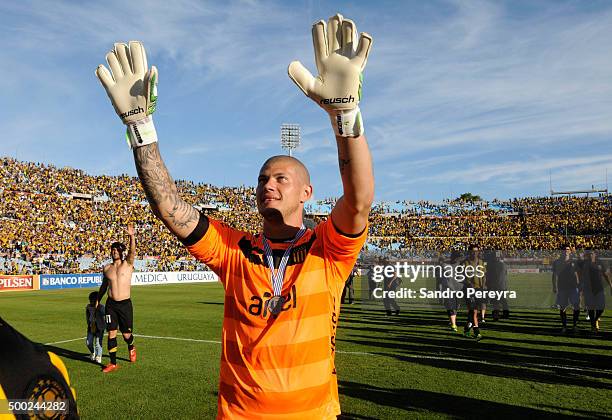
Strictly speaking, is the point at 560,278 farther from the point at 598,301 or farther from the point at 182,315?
the point at 182,315

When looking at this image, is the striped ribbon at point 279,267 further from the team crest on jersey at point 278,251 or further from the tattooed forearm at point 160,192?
the tattooed forearm at point 160,192

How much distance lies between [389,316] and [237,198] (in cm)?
4706

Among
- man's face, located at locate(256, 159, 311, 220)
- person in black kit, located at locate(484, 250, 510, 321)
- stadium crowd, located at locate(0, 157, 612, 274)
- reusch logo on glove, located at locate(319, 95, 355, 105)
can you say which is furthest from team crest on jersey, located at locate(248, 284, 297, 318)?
stadium crowd, located at locate(0, 157, 612, 274)

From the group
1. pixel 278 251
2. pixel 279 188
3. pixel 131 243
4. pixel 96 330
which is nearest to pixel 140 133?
pixel 279 188

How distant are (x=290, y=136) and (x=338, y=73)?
56.9 m

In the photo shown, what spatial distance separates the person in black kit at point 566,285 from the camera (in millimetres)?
13125

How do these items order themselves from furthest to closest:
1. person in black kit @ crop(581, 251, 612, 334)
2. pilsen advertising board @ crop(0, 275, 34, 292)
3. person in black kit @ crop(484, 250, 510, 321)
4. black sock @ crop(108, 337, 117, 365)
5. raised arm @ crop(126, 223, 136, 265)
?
pilsen advertising board @ crop(0, 275, 34, 292) → person in black kit @ crop(484, 250, 510, 321) → person in black kit @ crop(581, 251, 612, 334) → black sock @ crop(108, 337, 117, 365) → raised arm @ crop(126, 223, 136, 265)

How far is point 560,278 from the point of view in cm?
1394

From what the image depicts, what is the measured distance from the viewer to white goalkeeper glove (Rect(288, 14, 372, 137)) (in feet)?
6.97

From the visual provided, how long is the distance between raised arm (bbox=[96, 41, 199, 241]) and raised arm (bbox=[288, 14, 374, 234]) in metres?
0.86

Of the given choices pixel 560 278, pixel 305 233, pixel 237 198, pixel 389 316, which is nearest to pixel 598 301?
pixel 560 278

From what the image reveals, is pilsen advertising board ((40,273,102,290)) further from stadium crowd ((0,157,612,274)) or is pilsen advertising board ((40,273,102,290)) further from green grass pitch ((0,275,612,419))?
green grass pitch ((0,275,612,419))

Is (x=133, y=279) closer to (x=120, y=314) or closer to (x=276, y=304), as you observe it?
(x=120, y=314)

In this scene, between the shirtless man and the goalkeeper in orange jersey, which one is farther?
the shirtless man
